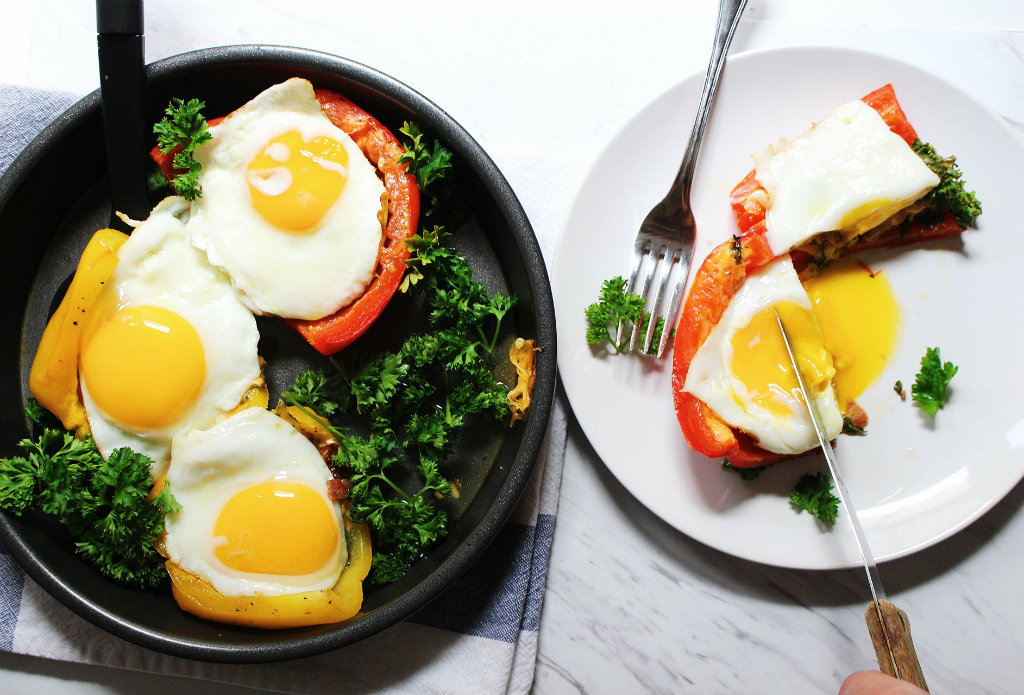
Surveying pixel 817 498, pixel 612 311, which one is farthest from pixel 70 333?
pixel 817 498

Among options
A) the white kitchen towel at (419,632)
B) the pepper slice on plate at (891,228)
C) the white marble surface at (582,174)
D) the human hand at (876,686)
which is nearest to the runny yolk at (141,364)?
the white kitchen towel at (419,632)

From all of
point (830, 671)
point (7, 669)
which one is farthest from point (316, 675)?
point (830, 671)

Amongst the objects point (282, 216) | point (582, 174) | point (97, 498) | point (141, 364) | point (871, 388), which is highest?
point (582, 174)

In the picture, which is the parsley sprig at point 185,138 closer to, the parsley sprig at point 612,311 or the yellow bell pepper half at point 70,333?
the yellow bell pepper half at point 70,333

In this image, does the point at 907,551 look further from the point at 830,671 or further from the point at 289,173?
the point at 289,173

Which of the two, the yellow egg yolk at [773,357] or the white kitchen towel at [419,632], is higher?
the yellow egg yolk at [773,357]

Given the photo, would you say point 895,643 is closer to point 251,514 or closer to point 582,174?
point 582,174
